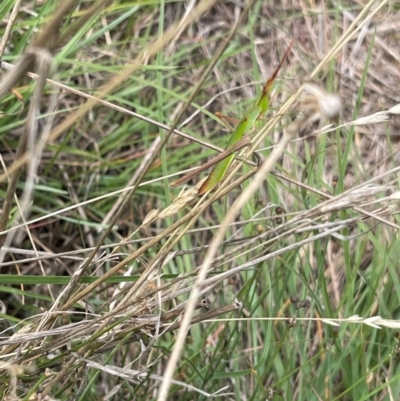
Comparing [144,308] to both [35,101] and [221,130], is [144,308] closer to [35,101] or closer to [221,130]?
[35,101]

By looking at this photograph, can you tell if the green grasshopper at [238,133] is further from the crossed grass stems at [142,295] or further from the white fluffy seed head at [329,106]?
the white fluffy seed head at [329,106]

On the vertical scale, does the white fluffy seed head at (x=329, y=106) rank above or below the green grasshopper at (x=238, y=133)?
above

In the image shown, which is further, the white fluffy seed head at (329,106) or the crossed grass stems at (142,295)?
the crossed grass stems at (142,295)

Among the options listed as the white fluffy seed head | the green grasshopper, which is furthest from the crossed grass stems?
the white fluffy seed head

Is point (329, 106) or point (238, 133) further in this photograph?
point (238, 133)

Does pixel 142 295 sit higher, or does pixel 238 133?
pixel 238 133

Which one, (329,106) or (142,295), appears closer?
(329,106)

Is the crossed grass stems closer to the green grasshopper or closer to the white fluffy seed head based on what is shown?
the green grasshopper

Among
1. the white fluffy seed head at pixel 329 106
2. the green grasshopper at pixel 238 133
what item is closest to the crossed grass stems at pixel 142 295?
the green grasshopper at pixel 238 133

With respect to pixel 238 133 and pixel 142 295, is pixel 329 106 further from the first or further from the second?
pixel 142 295

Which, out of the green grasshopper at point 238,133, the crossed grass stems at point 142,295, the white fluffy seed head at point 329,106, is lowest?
the crossed grass stems at point 142,295

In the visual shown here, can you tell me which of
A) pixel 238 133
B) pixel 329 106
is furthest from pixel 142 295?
pixel 329 106
